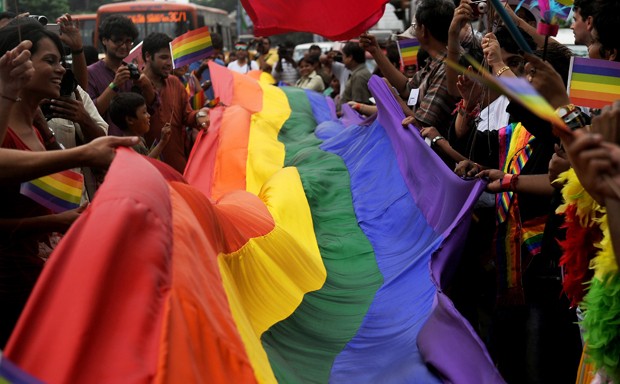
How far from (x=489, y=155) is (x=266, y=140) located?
4.39 meters

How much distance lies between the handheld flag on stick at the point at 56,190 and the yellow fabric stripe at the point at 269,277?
2.19ft

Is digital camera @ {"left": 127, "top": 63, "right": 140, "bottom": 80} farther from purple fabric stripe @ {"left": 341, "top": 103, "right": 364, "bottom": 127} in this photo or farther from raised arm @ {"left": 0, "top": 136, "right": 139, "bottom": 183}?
raised arm @ {"left": 0, "top": 136, "right": 139, "bottom": 183}

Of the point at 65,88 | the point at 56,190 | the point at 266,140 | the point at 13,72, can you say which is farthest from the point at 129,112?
the point at 266,140

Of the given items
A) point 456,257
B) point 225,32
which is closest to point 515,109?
point 456,257

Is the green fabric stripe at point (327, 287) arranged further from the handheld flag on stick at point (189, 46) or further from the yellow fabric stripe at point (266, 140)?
the handheld flag on stick at point (189, 46)

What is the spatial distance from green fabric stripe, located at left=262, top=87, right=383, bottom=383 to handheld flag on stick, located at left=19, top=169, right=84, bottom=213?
41.8 inches

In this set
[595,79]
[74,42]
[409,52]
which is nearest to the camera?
[595,79]

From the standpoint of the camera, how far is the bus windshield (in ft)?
72.0

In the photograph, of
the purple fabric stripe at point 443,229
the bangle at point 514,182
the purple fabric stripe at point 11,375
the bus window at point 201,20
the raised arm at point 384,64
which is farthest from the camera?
the bus window at point 201,20

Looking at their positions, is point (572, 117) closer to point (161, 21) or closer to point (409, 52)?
point (409, 52)

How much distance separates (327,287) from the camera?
5180 mm

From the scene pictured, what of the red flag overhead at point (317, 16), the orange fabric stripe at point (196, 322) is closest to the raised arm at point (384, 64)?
the red flag overhead at point (317, 16)

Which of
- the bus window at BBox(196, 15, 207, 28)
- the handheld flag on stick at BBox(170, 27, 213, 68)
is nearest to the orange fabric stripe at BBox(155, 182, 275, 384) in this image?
the handheld flag on stick at BBox(170, 27, 213, 68)

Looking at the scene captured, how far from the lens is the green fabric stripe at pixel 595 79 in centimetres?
332
